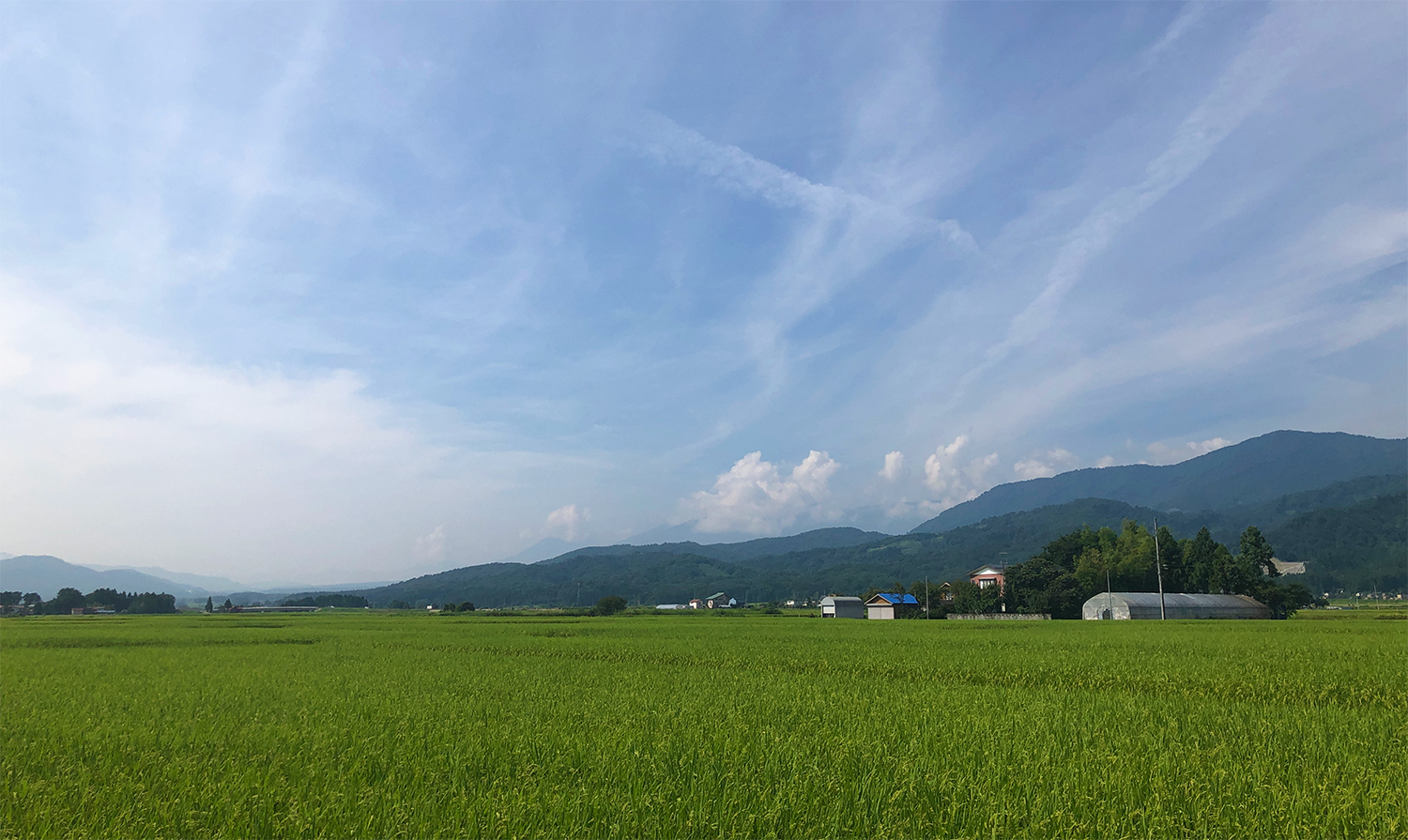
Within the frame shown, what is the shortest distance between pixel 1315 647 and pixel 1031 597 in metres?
68.2

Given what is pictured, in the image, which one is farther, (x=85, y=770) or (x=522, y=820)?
(x=85, y=770)

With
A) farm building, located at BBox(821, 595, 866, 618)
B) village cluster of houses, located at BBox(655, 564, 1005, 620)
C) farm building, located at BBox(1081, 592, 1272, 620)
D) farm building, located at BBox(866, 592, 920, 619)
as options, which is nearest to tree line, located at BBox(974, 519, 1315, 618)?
farm building, located at BBox(1081, 592, 1272, 620)

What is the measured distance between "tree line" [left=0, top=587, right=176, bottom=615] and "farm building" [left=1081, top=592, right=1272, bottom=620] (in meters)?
172

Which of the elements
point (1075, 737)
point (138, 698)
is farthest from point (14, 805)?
point (1075, 737)

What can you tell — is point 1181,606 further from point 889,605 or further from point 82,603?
point 82,603

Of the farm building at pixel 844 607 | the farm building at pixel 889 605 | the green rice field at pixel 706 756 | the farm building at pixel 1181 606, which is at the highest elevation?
the green rice field at pixel 706 756

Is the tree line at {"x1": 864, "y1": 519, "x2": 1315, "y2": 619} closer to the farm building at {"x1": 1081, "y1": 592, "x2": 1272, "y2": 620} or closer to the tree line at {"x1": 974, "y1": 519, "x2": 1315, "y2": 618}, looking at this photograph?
Answer: the tree line at {"x1": 974, "y1": 519, "x2": 1315, "y2": 618}

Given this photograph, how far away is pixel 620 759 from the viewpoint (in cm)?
793

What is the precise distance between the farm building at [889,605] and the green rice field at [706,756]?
84528 mm

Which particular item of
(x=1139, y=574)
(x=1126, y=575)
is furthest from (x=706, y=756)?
(x=1139, y=574)

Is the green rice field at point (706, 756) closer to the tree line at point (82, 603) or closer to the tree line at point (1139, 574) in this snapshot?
the tree line at point (1139, 574)

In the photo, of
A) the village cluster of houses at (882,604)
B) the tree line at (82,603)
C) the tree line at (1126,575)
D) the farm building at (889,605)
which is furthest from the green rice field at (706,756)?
the tree line at (82,603)

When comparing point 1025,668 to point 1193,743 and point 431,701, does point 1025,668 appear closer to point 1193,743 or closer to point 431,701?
point 1193,743

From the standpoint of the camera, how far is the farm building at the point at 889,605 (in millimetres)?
98312
